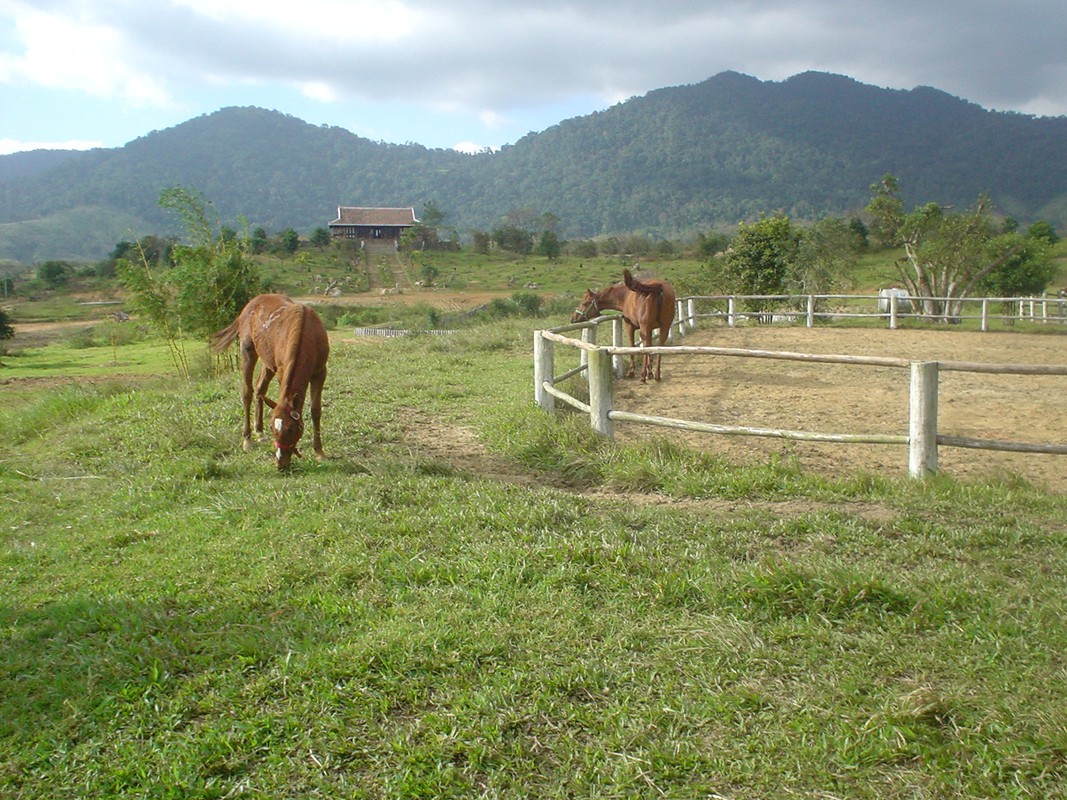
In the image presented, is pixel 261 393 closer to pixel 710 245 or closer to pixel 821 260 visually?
pixel 821 260

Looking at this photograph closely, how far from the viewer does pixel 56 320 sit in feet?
120

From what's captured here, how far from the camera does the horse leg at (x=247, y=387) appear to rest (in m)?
7.25

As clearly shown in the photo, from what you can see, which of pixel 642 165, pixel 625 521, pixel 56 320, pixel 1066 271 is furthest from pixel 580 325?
pixel 642 165

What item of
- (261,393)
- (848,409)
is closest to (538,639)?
(261,393)

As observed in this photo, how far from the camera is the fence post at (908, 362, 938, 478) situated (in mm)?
5207

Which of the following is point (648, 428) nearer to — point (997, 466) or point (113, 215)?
point (997, 466)

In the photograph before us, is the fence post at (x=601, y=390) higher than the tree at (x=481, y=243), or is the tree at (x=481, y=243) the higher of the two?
the tree at (x=481, y=243)

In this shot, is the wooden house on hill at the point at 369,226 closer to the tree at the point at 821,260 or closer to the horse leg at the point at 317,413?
the tree at the point at 821,260

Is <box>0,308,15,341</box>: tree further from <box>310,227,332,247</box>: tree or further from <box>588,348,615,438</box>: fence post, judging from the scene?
<box>310,227,332,247</box>: tree

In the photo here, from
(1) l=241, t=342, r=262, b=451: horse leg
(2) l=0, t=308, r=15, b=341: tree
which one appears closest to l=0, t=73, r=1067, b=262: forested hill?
(2) l=0, t=308, r=15, b=341: tree

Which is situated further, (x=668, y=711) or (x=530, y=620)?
(x=530, y=620)

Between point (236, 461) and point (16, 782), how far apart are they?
415 cm

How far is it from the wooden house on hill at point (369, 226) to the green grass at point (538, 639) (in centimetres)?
7052

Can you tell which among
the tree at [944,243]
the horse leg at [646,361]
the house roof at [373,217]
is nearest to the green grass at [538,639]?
the horse leg at [646,361]
